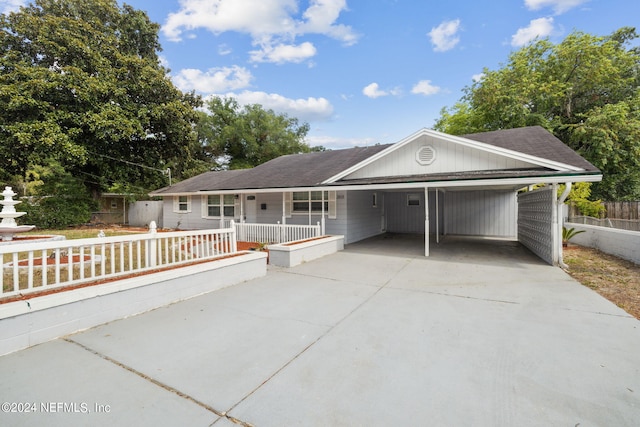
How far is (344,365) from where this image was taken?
2791 millimetres

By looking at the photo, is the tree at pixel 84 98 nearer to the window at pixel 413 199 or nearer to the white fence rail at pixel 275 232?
the white fence rail at pixel 275 232

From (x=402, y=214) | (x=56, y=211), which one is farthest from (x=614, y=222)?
(x=56, y=211)

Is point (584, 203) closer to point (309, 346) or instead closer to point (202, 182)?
point (309, 346)

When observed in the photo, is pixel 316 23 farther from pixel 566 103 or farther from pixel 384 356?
pixel 566 103

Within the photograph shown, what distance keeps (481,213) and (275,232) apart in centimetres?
994

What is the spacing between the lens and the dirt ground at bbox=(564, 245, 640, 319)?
4.80m

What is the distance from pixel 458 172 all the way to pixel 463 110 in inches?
933

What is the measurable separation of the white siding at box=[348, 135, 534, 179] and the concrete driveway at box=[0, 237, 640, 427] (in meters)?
4.45

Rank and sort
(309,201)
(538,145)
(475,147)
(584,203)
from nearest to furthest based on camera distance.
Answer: (475,147) → (538,145) → (309,201) → (584,203)

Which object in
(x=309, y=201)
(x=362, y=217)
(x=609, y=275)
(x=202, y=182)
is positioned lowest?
(x=609, y=275)

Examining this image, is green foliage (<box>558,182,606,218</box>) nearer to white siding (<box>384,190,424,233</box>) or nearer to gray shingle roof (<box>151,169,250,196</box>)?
white siding (<box>384,190,424,233</box>)

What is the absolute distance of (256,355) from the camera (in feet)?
9.80

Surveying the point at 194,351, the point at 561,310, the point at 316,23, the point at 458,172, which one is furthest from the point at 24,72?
the point at 561,310

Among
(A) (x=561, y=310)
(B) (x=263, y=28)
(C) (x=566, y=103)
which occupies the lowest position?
(A) (x=561, y=310)
